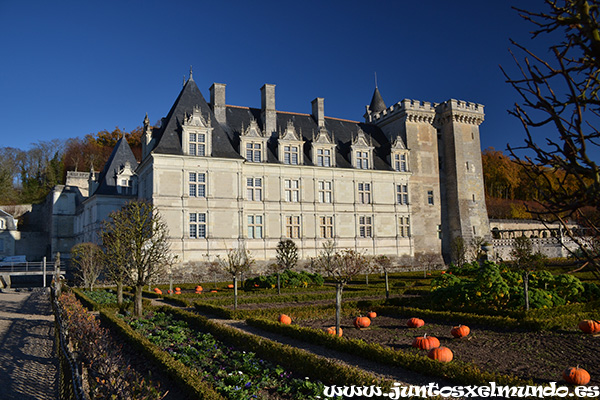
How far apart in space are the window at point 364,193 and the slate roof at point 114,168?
1881 cm

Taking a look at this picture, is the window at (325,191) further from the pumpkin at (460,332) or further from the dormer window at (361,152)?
the pumpkin at (460,332)

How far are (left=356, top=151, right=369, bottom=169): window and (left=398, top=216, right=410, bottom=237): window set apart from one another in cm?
524

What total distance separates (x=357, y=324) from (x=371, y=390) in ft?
18.6

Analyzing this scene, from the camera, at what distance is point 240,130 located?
3372 centimetres

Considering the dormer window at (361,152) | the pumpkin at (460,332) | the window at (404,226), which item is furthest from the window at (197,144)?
the pumpkin at (460,332)

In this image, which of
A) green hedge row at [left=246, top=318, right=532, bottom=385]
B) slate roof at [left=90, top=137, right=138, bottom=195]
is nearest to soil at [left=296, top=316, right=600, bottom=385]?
green hedge row at [left=246, top=318, right=532, bottom=385]

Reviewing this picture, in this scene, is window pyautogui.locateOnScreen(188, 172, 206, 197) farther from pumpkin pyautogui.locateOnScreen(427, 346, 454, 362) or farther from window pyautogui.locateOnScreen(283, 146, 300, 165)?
pumpkin pyautogui.locateOnScreen(427, 346, 454, 362)

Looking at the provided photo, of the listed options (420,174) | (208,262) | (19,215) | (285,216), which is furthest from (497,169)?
(19,215)

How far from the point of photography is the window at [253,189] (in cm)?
3222

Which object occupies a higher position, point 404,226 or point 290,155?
point 290,155

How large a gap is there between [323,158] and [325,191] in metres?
2.53

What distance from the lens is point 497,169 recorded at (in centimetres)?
6488

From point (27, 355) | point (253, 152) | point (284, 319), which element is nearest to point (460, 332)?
point (284, 319)

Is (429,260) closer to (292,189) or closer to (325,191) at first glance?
(325,191)
